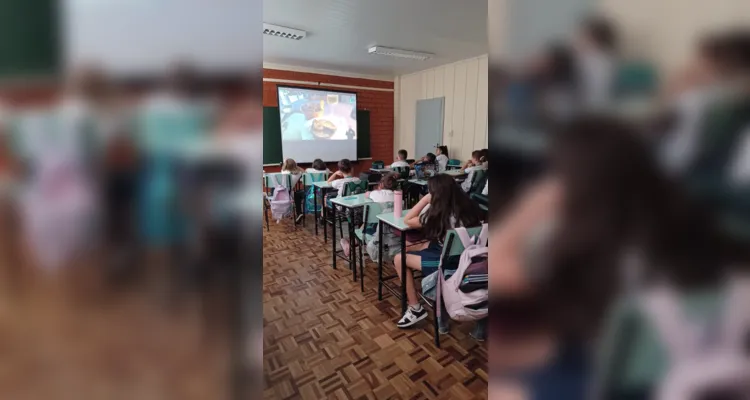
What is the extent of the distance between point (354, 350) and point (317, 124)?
531 cm

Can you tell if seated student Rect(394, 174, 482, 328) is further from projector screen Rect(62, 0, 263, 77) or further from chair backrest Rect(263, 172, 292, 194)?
chair backrest Rect(263, 172, 292, 194)

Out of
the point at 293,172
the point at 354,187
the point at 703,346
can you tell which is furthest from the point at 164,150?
the point at 293,172

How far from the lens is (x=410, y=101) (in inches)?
292

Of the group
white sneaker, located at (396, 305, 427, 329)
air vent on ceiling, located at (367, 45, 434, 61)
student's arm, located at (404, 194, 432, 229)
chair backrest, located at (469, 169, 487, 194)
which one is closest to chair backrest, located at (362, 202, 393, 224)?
student's arm, located at (404, 194, 432, 229)

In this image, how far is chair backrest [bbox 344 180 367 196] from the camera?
387 cm

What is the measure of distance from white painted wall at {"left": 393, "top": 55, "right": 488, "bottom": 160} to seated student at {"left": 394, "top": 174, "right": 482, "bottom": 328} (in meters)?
3.52

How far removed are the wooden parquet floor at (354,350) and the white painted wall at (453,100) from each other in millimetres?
3788

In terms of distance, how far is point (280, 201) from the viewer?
4.30 metres

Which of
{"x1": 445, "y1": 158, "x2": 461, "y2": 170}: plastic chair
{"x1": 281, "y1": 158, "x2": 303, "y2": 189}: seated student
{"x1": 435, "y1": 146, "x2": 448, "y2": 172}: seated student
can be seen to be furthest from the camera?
{"x1": 445, "y1": 158, "x2": 461, "y2": 170}: plastic chair

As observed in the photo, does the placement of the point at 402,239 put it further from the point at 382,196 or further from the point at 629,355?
the point at 629,355

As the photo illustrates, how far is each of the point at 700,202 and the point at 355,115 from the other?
7050 mm

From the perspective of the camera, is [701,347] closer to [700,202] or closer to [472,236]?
[700,202]

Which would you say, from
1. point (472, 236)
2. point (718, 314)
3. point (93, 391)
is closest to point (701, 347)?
point (718, 314)

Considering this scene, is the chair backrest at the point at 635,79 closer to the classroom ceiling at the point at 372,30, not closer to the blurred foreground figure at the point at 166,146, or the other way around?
the blurred foreground figure at the point at 166,146
